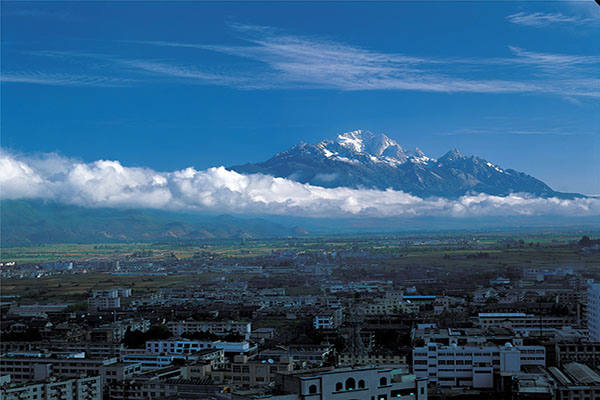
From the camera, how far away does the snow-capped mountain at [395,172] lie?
115875 mm

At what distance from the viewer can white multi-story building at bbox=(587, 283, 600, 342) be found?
16562 mm

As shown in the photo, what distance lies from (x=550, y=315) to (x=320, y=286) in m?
16.1

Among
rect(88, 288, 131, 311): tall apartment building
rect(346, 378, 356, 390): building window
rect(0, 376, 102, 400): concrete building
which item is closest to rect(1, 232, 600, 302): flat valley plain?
rect(88, 288, 131, 311): tall apartment building

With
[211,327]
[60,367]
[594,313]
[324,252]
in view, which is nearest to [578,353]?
[594,313]

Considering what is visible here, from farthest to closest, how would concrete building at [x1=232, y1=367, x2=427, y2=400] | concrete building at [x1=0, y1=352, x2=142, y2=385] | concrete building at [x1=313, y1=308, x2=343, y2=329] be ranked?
→ concrete building at [x1=313, y1=308, x2=343, y2=329] → concrete building at [x1=0, y1=352, x2=142, y2=385] → concrete building at [x1=232, y1=367, x2=427, y2=400]

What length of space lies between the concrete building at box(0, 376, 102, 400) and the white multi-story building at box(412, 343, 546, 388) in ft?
18.2

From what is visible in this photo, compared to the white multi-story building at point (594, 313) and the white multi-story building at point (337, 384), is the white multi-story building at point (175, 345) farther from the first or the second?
the white multi-story building at point (337, 384)

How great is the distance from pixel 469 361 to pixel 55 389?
7.03 metres

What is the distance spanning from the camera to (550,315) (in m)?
21.8

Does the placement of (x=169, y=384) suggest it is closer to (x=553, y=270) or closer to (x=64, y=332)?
(x=64, y=332)

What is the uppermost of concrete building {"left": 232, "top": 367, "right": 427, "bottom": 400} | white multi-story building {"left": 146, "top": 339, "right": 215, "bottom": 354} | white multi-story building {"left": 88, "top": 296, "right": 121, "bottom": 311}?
concrete building {"left": 232, "top": 367, "right": 427, "bottom": 400}

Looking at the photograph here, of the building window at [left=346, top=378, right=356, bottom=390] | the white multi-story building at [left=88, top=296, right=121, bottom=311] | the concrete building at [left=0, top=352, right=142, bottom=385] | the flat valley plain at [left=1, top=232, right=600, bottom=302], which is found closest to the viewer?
the building window at [left=346, top=378, right=356, bottom=390]

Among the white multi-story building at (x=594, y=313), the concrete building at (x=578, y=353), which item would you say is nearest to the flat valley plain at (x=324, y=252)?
the white multi-story building at (x=594, y=313)

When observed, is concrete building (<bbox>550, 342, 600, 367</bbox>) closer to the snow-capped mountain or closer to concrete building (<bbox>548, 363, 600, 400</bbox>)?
concrete building (<bbox>548, 363, 600, 400</bbox>)
